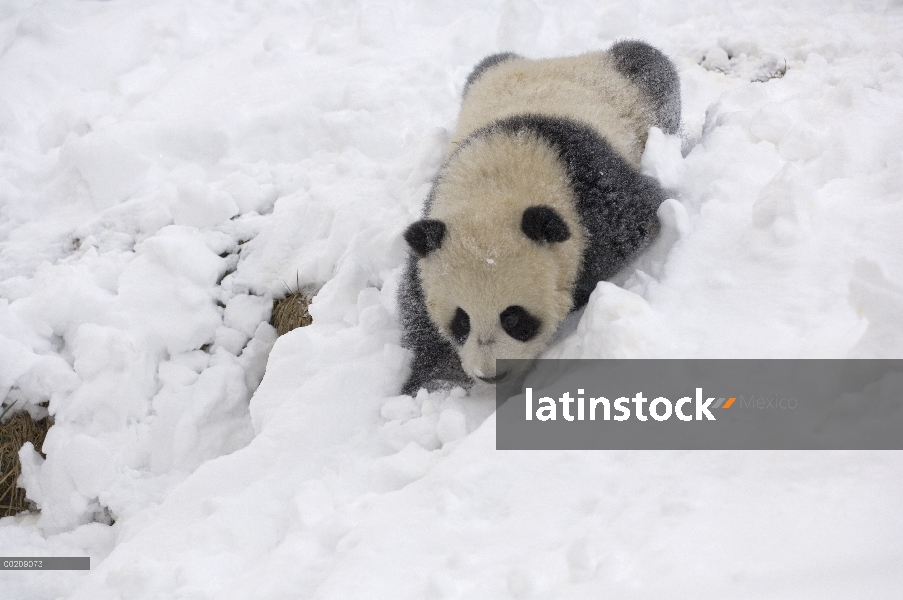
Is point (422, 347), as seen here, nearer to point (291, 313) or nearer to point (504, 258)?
point (504, 258)

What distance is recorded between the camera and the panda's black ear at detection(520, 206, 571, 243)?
2.72 m

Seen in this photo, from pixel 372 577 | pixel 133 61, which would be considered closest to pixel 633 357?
pixel 372 577

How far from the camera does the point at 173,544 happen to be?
2.48m

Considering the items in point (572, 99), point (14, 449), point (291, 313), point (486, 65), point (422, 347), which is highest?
point (486, 65)

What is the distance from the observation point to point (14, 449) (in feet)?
11.8

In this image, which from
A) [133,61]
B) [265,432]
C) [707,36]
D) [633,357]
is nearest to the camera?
[633,357]

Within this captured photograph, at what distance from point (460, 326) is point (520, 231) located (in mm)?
545

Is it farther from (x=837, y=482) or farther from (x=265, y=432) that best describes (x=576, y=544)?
(x=265, y=432)

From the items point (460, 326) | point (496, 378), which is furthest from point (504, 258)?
point (496, 378)

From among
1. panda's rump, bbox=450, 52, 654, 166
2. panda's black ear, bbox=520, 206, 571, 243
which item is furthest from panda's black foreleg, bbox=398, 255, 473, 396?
panda's rump, bbox=450, 52, 654, 166

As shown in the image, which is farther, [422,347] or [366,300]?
[366,300]

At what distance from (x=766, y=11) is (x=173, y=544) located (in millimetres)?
6590

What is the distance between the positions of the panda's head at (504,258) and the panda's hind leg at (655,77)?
1.36 meters

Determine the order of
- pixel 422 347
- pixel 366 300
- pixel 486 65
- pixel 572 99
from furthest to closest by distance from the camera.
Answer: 1. pixel 486 65
2. pixel 572 99
3. pixel 366 300
4. pixel 422 347
